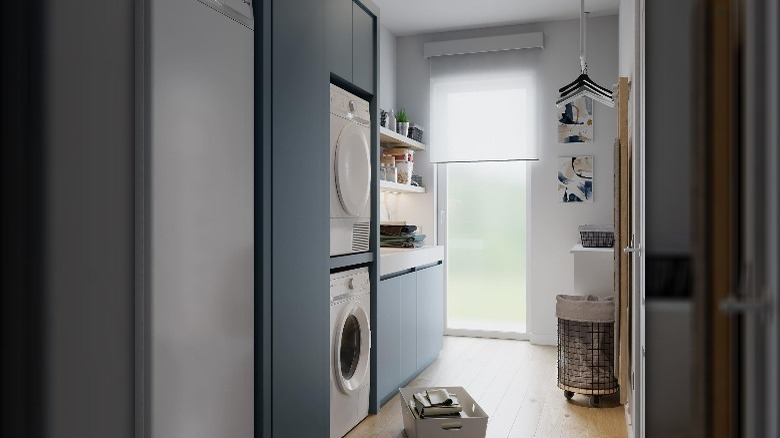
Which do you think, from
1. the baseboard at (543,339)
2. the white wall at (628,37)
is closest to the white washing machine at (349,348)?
the white wall at (628,37)

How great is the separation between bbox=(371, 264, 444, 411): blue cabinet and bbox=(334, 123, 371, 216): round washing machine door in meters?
0.53

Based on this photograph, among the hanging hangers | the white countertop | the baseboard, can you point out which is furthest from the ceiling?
the baseboard

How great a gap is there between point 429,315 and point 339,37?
6.72ft

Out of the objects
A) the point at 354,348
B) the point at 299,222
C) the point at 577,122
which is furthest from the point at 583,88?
the point at 299,222

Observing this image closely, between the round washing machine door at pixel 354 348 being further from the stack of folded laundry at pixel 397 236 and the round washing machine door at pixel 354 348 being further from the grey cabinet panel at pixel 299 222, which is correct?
the stack of folded laundry at pixel 397 236

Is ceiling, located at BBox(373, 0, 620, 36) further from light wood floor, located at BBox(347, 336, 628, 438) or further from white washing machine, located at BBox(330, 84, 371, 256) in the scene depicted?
light wood floor, located at BBox(347, 336, 628, 438)

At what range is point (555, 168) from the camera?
4734 mm

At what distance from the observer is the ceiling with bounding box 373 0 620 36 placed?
4332 mm

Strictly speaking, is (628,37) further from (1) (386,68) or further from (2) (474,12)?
(1) (386,68)

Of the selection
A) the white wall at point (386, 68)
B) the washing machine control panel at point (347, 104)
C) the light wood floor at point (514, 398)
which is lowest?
the light wood floor at point (514, 398)

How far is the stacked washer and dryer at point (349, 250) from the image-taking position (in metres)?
2.60

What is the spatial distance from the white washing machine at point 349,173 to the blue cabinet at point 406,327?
0.42 meters

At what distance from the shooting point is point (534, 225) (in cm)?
480

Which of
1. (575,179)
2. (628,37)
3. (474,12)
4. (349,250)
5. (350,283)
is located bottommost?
(350,283)
